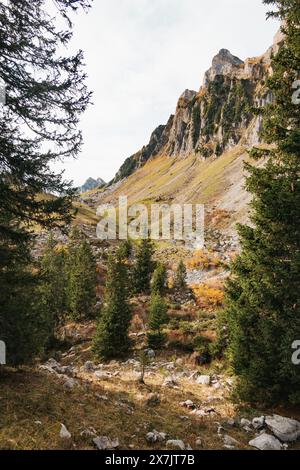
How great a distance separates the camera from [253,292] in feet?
33.7

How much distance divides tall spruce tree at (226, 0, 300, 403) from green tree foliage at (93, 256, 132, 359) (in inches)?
497

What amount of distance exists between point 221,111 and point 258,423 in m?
134

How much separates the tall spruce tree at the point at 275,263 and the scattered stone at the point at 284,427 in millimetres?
585

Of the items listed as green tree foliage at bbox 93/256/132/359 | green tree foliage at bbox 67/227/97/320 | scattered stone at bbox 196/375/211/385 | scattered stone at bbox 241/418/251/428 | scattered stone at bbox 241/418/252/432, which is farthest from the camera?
green tree foliage at bbox 67/227/97/320

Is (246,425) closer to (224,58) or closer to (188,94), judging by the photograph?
(224,58)

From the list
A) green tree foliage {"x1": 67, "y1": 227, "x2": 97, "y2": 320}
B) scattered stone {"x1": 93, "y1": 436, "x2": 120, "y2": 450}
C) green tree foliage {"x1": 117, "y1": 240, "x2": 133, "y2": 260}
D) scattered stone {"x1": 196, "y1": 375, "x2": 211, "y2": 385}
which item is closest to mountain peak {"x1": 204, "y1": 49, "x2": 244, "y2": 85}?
green tree foliage {"x1": 117, "y1": 240, "x2": 133, "y2": 260}

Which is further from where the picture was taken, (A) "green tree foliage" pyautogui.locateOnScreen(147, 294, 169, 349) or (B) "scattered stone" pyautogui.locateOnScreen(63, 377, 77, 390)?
(A) "green tree foliage" pyautogui.locateOnScreen(147, 294, 169, 349)

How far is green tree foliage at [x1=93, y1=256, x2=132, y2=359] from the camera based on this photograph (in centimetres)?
2166

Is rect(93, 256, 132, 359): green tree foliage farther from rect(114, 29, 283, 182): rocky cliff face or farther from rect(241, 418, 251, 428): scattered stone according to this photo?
rect(114, 29, 283, 182): rocky cliff face

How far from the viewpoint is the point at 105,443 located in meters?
6.72

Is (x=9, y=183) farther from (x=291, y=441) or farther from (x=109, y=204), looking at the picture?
(x=109, y=204)

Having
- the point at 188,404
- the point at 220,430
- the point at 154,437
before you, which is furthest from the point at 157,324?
the point at 154,437

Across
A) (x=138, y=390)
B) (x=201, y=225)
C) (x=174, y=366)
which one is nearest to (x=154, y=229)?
(x=201, y=225)

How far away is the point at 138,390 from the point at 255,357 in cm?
493
